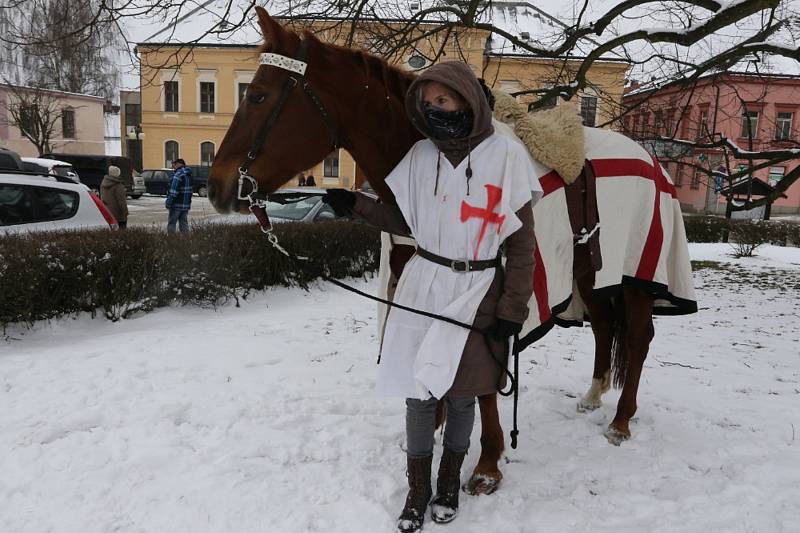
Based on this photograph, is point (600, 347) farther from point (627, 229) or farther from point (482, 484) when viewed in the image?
point (482, 484)

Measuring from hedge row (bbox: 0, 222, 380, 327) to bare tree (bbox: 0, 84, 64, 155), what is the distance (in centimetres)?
3232

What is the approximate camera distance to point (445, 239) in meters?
2.28

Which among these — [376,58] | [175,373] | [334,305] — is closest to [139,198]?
[334,305]

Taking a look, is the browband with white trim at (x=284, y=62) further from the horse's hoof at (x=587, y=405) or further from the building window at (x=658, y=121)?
the building window at (x=658, y=121)

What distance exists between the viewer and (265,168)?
227 centimetres

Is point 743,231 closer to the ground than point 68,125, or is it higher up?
closer to the ground

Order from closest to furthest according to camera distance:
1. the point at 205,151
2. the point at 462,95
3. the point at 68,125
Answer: the point at 462,95, the point at 205,151, the point at 68,125

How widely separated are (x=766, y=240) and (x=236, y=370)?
1462 cm

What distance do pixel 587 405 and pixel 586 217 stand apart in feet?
4.59

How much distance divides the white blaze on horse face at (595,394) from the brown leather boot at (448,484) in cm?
152

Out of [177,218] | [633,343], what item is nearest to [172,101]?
[177,218]

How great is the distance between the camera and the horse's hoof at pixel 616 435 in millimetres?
3273

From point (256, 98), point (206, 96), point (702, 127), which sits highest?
point (206, 96)

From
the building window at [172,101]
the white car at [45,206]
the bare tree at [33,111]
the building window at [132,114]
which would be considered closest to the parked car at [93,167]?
the bare tree at [33,111]
